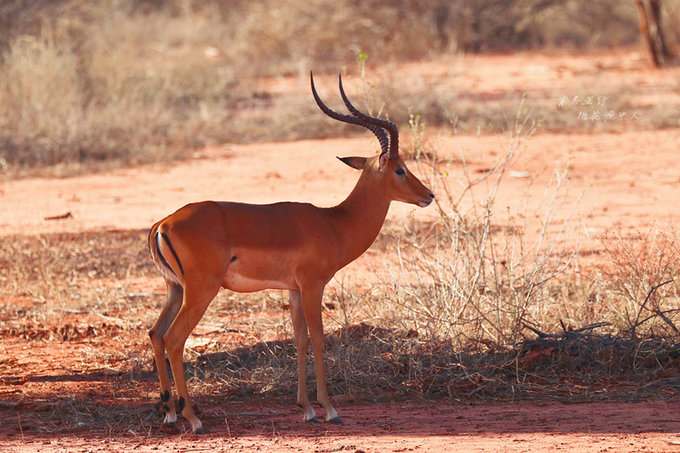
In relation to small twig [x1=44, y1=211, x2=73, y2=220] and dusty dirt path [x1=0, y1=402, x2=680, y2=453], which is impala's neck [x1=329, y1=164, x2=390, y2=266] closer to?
dusty dirt path [x1=0, y1=402, x2=680, y2=453]

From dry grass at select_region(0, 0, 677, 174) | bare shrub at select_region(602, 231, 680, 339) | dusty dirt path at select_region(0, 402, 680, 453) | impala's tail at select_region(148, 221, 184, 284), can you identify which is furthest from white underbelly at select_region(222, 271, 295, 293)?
dry grass at select_region(0, 0, 677, 174)

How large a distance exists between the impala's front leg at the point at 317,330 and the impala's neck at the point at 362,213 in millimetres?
362

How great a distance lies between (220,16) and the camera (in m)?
30.6

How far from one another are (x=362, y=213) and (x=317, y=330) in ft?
2.31

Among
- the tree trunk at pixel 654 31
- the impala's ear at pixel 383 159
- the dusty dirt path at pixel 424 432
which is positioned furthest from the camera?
the tree trunk at pixel 654 31

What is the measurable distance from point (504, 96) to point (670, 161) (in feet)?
18.4

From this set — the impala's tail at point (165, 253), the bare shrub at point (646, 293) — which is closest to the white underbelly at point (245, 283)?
the impala's tail at point (165, 253)

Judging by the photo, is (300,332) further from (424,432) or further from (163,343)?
(424,432)

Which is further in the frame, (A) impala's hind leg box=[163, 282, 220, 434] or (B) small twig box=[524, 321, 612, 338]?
(B) small twig box=[524, 321, 612, 338]

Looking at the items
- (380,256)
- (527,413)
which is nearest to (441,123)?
(380,256)

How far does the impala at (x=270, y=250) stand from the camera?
481cm

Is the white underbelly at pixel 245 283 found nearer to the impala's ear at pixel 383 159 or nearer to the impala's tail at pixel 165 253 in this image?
the impala's tail at pixel 165 253

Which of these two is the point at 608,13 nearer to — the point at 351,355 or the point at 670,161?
the point at 670,161

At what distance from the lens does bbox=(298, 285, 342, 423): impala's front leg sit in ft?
16.5
